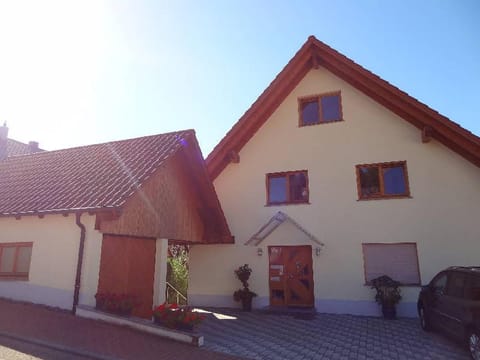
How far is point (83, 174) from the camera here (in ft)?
38.6

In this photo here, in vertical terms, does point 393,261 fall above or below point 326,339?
above

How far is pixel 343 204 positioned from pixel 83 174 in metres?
9.49

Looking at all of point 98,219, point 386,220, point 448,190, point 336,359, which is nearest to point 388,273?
point 386,220

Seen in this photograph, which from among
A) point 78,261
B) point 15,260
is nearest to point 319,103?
point 78,261

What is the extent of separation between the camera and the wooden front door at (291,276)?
1353 cm

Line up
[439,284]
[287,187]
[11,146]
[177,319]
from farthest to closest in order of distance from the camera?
[11,146]
[287,187]
[439,284]
[177,319]

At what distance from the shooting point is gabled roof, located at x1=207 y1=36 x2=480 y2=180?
12219 mm

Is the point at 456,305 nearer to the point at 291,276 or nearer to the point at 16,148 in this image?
the point at 291,276

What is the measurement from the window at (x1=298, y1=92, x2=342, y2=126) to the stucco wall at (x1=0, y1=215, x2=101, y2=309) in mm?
9666

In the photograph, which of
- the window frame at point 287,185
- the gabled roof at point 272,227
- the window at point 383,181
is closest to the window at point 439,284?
the window at point 383,181

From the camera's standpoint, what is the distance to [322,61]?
14984 millimetres

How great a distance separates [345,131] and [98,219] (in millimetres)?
9881

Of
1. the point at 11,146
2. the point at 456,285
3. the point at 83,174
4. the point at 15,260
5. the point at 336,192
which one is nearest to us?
the point at 456,285

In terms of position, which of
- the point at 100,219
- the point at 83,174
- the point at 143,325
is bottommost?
the point at 143,325
